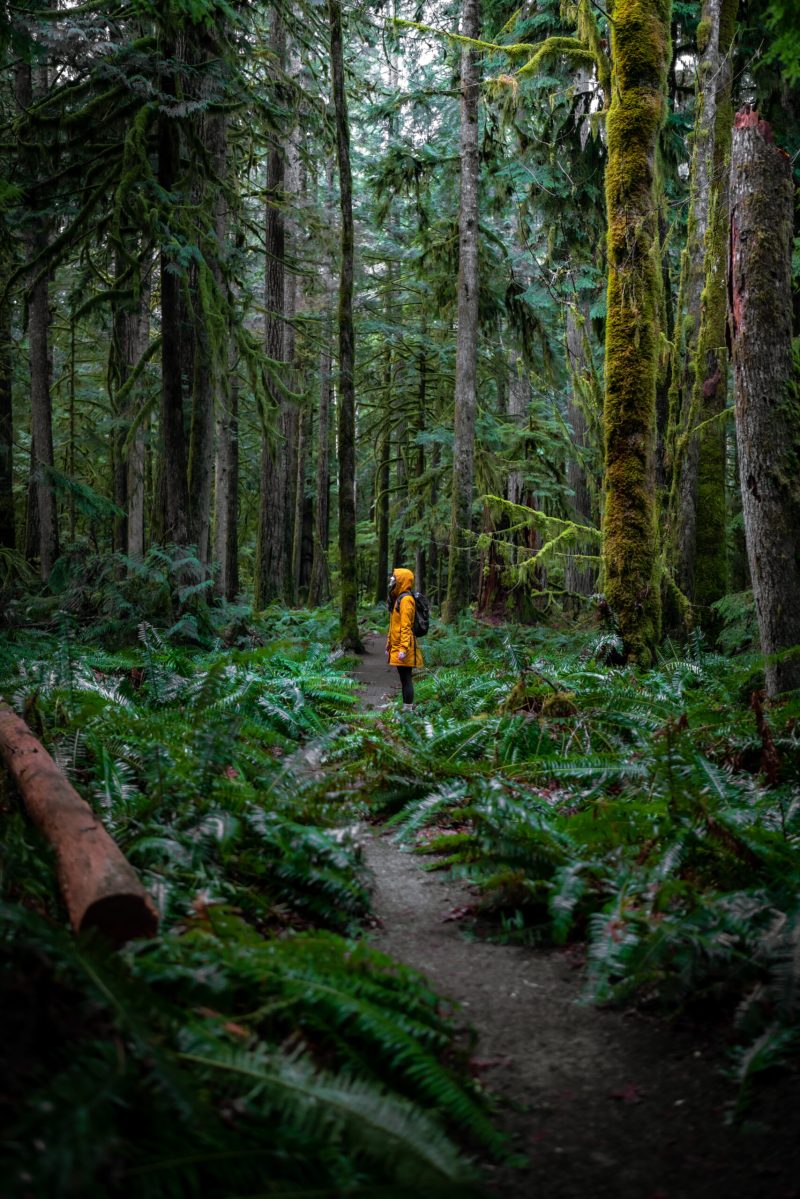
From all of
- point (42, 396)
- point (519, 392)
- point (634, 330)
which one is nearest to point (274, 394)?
point (42, 396)

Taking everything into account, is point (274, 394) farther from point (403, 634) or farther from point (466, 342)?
point (403, 634)

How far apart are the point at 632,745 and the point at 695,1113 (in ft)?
13.6

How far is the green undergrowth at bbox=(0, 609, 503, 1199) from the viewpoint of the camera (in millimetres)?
1802

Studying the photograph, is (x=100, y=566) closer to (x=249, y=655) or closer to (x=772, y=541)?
(x=249, y=655)

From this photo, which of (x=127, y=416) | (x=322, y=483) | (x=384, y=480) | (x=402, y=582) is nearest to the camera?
(x=402, y=582)

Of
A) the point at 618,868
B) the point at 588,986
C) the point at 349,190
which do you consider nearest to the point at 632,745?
the point at 618,868

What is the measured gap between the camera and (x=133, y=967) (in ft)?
8.50

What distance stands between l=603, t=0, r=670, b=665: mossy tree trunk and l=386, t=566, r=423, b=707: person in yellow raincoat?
2398mm

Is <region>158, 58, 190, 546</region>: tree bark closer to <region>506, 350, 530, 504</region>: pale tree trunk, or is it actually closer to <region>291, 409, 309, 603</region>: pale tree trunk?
<region>506, 350, 530, 504</region>: pale tree trunk

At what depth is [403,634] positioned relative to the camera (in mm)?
10156

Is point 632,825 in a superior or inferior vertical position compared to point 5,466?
inferior

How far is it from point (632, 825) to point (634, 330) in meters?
7.02

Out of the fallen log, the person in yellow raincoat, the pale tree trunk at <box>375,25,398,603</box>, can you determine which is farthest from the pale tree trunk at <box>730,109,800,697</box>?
the pale tree trunk at <box>375,25,398,603</box>

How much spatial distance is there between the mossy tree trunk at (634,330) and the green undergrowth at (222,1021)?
5876 millimetres
